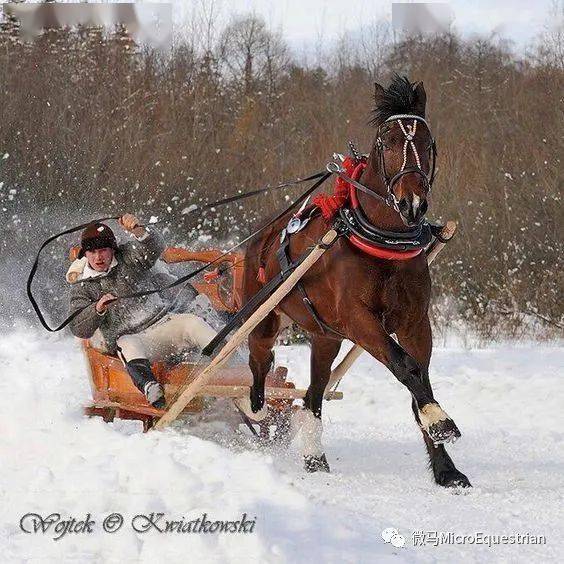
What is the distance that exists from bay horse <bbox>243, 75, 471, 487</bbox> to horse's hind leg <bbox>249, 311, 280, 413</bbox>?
2.40 feet

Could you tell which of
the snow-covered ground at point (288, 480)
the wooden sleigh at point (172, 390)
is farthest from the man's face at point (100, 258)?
the snow-covered ground at point (288, 480)

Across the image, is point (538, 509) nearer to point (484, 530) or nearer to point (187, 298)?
point (484, 530)

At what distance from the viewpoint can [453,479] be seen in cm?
530

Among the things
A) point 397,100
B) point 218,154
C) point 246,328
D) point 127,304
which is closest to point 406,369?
point 246,328

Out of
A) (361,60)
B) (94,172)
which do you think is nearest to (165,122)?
(94,172)

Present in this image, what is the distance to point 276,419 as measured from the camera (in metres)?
6.70

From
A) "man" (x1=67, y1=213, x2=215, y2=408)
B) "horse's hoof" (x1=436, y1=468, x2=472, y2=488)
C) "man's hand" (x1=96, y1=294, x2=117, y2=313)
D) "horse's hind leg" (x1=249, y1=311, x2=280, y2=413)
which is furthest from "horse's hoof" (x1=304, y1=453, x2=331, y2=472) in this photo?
"man's hand" (x1=96, y1=294, x2=117, y2=313)

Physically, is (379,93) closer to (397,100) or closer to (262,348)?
(397,100)

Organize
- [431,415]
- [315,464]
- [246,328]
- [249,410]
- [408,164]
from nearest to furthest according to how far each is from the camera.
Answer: [431,415], [408,164], [246,328], [315,464], [249,410]

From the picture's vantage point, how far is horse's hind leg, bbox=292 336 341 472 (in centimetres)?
618

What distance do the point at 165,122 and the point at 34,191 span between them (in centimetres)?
454

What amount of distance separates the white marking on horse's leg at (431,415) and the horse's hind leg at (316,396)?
132cm

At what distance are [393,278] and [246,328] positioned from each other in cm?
94

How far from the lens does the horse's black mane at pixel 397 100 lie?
5242 millimetres
